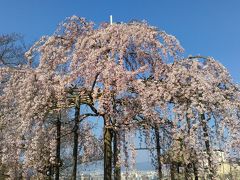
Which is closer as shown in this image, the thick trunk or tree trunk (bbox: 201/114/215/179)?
tree trunk (bbox: 201/114/215/179)

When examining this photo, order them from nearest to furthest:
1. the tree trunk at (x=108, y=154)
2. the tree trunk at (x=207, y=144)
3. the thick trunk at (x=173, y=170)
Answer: the tree trunk at (x=207, y=144) < the tree trunk at (x=108, y=154) < the thick trunk at (x=173, y=170)

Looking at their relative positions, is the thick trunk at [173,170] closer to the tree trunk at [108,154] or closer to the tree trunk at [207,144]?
the tree trunk at [108,154]

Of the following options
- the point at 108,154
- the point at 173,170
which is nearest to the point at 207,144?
the point at 108,154

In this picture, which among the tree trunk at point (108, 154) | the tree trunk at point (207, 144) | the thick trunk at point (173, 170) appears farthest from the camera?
the thick trunk at point (173, 170)

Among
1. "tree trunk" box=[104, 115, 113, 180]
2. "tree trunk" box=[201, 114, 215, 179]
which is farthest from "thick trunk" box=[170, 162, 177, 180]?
"tree trunk" box=[201, 114, 215, 179]

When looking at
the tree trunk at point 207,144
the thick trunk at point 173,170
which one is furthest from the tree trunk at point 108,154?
the thick trunk at point 173,170

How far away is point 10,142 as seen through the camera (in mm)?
9281

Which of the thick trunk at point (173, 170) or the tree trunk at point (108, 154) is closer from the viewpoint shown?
the tree trunk at point (108, 154)

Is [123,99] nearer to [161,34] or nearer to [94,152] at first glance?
[161,34]

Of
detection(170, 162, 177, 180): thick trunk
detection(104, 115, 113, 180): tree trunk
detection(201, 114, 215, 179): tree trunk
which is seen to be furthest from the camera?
detection(170, 162, 177, 180): thick trunk

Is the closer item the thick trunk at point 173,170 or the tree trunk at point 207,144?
the tree trunk at point 207,144

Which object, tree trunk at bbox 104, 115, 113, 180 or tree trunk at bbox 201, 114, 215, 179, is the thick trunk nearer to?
tree trunk at bbox 104, 115, 113, 180

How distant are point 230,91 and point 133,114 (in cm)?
260

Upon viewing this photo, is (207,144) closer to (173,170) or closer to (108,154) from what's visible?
(108,154)
